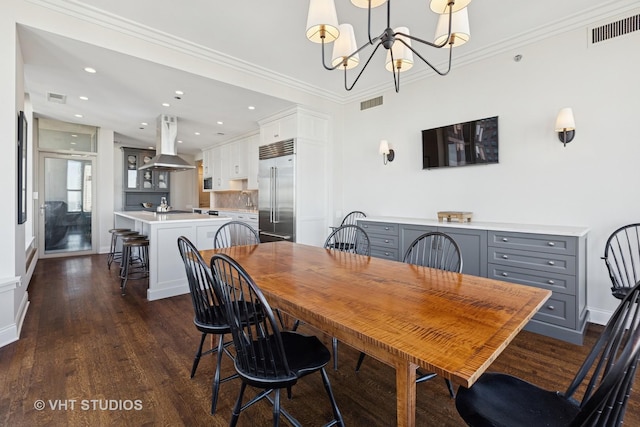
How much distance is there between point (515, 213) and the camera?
132 inches

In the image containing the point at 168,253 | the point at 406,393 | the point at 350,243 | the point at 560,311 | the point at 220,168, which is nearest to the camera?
the point at 406,393

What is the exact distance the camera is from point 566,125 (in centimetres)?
285

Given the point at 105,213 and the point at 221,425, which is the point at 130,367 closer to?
the point at 221,425

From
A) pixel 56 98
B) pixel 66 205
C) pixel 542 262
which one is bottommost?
pixel 542 262

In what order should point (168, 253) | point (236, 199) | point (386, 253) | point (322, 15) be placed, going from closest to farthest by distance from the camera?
point (322, 15)
point (168, 253)
point (386, 253)
point (236, 199)

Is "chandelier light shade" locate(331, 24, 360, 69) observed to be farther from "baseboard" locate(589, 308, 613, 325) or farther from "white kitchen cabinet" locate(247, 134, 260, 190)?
"white kitchen cabinet" locate(247, 134, 260, 190)

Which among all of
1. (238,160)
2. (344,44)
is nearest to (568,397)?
(344,44)

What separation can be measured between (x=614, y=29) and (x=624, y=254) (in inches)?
80.8

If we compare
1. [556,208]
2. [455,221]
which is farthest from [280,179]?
[556,208]

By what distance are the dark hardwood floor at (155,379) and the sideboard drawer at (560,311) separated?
17cm

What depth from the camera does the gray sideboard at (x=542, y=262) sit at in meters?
2.54

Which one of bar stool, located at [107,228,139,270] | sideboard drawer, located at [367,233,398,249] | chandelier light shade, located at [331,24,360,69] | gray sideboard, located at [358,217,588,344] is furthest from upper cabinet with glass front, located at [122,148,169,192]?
gray sideboard, located at [358,217,588,344]

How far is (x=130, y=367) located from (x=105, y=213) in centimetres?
560

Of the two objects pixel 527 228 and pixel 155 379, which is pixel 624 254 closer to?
pixel 527 228
